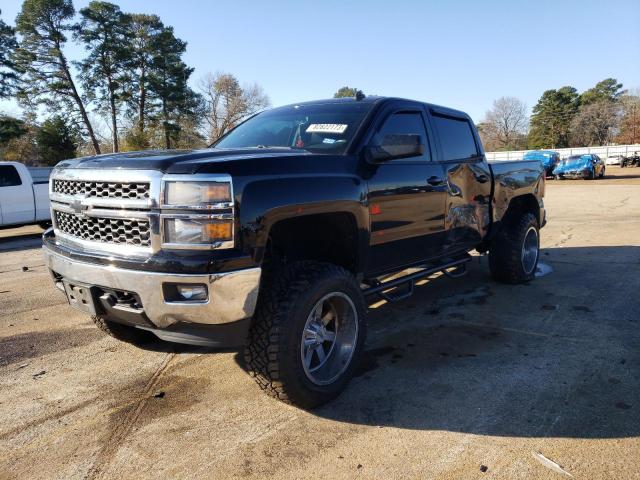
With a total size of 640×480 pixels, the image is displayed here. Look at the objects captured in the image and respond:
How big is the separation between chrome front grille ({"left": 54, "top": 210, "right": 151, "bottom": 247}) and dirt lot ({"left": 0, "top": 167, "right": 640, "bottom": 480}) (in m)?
1.08

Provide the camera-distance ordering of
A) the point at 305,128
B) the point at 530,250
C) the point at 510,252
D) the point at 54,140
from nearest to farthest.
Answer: the point at 305,128 < the point at 510,252 < the point at 530,250 < the point at 54,140

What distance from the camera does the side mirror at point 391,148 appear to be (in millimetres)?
3406

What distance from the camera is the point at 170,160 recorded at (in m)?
2.67

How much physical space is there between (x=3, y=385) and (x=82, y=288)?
121cm

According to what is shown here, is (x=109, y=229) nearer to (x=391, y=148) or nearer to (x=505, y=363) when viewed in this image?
(x=391, y=148)

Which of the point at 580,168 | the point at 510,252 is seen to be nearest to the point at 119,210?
the point at 510,252

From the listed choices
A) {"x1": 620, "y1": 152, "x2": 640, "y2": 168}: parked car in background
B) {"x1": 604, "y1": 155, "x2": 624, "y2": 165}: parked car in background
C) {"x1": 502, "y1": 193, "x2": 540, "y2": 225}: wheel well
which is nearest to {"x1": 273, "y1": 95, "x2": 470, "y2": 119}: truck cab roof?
{"x1": 502, "y1": 193, "x2": 540, "y2": 225}: wheel well

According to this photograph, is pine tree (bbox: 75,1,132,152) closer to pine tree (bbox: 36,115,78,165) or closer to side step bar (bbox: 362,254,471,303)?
pine tree (bbox: 36,115,78,165)

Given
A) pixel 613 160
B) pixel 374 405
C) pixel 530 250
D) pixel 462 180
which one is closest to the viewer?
pixel 374 405

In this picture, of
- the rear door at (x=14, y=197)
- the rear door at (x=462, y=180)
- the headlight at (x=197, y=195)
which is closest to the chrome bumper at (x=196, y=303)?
the headlight at (x=197, y=195)

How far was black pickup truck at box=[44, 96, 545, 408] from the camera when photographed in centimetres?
255

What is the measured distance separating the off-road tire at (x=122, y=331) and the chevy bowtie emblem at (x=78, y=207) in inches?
42.5

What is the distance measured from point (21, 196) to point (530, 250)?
11.7m

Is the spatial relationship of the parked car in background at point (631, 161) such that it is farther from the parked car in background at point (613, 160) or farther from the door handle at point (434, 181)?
the door handle at point (434, 181)
